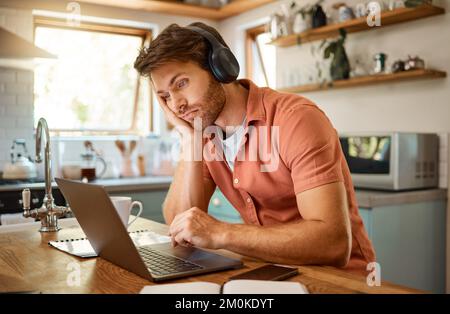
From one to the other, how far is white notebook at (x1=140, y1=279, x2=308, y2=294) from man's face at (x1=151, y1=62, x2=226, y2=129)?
0.79 meters

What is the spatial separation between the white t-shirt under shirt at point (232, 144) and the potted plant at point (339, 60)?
1806 millimetres

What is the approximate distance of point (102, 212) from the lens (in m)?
1.00

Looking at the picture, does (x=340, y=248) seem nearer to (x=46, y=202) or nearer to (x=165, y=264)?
(x=165, y=264)

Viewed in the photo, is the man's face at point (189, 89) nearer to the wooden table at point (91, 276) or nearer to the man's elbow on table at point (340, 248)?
the wooden table at point (91, 276)

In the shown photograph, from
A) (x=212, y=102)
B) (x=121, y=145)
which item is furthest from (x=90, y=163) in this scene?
(x=212, y=102)

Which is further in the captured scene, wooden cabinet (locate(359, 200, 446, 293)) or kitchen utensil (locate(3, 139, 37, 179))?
kitchen utensil (locate(3, 139, 37, 179))

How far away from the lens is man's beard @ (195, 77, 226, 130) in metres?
1.58

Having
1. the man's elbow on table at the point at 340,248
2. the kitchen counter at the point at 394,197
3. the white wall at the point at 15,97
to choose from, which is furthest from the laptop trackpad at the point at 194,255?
the white wall at the point at 15,97

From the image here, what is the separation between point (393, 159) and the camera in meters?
2.65

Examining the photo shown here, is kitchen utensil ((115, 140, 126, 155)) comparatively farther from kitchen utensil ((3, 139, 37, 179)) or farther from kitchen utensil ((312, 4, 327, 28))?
kitchen utensil ((312, 4, 327, 28))

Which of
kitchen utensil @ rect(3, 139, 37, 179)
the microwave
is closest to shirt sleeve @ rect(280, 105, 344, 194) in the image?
the microwave

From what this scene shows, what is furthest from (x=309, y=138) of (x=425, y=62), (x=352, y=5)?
(x=352, y=5)

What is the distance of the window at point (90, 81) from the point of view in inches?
161
